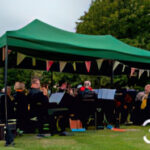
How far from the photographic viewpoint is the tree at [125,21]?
28.5m

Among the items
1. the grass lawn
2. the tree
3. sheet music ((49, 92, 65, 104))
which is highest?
the tree

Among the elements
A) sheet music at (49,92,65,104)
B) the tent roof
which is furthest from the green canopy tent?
sheet music at (49,92,65,104)

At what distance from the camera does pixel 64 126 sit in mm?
9930

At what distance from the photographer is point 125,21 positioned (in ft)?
94.9

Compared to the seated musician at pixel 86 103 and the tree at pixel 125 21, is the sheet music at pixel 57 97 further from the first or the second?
the tree at pixel 125 21

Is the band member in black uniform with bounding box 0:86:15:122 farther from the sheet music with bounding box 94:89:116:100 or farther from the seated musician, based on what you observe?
the sheet music with bounding box 94:89:116:100

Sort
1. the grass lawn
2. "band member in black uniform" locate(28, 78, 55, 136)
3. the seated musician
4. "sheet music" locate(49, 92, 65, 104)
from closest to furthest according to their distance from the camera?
the grass lawn < "band member in black uniform" locate(28, 78, 55, 136) < "sheet music" locate(49, 92, 65, 104) < the seated musician

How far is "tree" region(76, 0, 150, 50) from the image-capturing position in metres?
28.5

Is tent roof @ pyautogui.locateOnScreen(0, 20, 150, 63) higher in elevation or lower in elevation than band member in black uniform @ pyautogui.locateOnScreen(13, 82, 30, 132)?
higher

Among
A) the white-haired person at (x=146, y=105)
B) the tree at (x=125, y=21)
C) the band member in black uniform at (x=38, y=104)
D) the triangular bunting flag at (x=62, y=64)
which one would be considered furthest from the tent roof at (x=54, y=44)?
the tree at (x=125, y=21)

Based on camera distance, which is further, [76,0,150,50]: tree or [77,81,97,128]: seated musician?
[76,0,150,50]: tree

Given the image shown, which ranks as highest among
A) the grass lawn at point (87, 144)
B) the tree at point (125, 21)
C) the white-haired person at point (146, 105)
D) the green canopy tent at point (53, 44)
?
the tree at point (125, 21)

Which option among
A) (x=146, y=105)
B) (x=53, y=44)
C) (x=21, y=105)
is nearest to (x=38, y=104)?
(x=21, y=105)

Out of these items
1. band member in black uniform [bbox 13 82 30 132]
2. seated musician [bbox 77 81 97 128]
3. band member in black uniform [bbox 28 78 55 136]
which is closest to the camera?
band member in black uniform [bbox 28 78 55 136]
